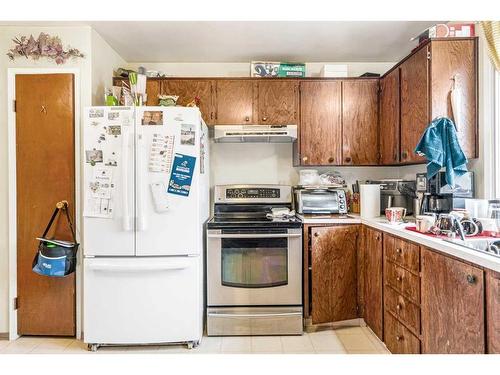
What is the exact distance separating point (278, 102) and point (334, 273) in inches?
62.3

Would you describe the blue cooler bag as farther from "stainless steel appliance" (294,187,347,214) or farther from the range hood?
"stainless steel appliance" (294,187,347,214)

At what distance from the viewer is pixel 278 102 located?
292cm

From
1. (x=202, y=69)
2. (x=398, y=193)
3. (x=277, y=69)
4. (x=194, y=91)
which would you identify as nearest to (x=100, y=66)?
(x=194, y=91)

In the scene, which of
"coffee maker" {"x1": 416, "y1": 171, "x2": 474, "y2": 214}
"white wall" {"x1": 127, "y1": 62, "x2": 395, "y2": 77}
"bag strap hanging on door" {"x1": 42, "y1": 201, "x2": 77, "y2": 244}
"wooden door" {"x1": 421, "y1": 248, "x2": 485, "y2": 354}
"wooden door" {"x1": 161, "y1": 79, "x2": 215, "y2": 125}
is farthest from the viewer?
"white wall" {"x1": 127, "y1": 62, "x2": 395, "y2": 77}

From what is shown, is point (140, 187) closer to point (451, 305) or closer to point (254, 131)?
point (254, 131)

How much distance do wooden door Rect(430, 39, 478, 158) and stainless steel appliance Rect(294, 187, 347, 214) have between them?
1108 mm

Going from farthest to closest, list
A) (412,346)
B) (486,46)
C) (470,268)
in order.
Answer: (486,46)
(412,346)
(470,268)

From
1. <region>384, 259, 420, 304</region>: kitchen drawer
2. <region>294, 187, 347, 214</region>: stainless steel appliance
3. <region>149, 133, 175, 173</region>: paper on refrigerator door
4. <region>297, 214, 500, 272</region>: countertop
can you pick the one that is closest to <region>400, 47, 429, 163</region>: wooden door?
<region>297, 214, 500, 272</region>: countertop

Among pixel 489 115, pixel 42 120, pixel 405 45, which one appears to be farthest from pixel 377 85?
pixel 42 120

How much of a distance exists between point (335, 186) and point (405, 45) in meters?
1.41

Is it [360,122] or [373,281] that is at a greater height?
[360,122]

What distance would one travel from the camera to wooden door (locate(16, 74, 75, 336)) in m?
2.37
